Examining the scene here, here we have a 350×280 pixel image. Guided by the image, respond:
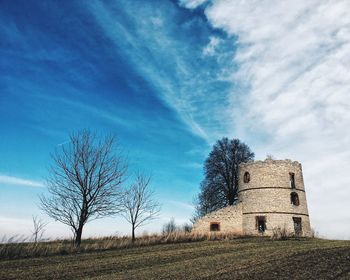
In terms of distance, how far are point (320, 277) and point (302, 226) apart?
24520 millimetres

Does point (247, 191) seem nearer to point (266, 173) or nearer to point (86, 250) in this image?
point (266, 173)

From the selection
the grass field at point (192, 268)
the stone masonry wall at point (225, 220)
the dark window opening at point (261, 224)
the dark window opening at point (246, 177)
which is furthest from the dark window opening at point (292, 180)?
the grass field at point (192, 268)

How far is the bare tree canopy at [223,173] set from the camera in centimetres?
3988

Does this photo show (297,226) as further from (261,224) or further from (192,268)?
(192,268)

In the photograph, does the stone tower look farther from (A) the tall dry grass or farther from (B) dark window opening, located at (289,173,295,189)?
(A) the tall dry grass

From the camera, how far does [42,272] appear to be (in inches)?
426

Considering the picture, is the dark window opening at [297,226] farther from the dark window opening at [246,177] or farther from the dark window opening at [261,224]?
the dark window opening at [246,177]

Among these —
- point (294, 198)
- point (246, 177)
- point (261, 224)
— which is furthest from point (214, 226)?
point (294, 198)

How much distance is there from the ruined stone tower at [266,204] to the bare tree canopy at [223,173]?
7.90m

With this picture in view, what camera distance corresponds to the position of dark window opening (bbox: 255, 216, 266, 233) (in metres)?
29.7

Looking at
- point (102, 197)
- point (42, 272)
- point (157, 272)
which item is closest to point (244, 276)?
point (157, 272)

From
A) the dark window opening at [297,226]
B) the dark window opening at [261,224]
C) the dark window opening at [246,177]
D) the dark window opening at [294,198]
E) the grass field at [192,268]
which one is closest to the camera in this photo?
the grass field at [192,268]

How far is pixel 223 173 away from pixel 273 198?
37.1ft

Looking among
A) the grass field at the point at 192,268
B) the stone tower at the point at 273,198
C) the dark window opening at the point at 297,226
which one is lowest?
the grass field at the point at 192,268
